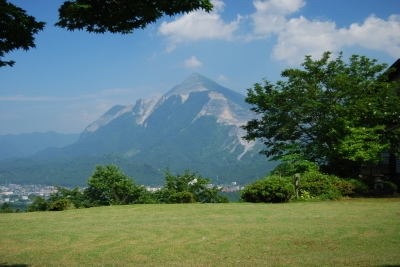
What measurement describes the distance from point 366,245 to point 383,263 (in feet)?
4.30

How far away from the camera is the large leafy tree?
1888 cm

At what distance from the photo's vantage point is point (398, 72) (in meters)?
24.0

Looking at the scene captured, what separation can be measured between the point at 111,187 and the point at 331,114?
1334cm

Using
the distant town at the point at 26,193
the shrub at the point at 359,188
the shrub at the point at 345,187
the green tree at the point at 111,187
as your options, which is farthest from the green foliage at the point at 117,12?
the distant town at the point at 26,193

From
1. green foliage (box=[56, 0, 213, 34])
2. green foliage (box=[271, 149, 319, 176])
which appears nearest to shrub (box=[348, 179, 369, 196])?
green foliage (box=[271, 149, 319, 176])

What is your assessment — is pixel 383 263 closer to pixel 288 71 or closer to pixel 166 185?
pixel 288 71

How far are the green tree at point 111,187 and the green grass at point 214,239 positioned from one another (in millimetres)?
11574

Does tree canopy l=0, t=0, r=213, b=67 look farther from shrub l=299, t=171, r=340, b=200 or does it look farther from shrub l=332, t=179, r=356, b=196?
shrub l=332, t=179, r=356, b=196

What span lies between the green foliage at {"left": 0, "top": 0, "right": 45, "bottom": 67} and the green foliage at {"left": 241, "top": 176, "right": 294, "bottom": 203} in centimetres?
1271

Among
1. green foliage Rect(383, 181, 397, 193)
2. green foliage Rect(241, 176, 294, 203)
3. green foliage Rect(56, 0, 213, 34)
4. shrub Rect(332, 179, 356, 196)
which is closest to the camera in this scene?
green foliage Rect(56, 0, 213, 34)

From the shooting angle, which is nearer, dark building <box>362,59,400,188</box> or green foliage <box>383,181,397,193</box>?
green foliage <box>383,181,397,193</box>

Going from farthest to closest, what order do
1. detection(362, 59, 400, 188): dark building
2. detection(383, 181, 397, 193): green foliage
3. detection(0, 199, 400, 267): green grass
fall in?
detection(362, 59, 400, 188): dark building < detection(383, 181, 397, 193): green foliage < detection(0, 199, 400, 267): green grass

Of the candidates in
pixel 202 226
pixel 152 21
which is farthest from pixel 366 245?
pixel 152 21

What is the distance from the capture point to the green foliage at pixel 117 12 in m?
4.37
